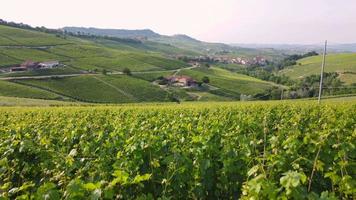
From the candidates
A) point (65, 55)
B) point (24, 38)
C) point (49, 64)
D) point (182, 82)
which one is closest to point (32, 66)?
point (49, 64)

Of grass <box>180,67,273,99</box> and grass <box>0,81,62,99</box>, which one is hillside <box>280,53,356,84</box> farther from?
grass <box>0,81,62,99</box>

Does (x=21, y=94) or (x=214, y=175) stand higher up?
(x=214, y=175)

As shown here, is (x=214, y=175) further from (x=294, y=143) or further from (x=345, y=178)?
(x=345, y=178)

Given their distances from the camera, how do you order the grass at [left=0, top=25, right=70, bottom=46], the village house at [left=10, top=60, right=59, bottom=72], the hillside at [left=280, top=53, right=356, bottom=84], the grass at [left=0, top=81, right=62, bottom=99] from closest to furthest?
1. the grass at [left=0, top=81, right=62, bottom=99]
2. the village house at [left=10, top=60, right=59, bottom=72]
3. the hillside at [left=280, top=53, right=356, bottom=84]
4. the grass at [left=0, top=25, right=70, bottom=46]

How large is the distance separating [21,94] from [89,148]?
78585mm

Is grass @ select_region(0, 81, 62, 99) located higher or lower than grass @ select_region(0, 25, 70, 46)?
lower

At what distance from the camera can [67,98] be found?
84188 millimetres

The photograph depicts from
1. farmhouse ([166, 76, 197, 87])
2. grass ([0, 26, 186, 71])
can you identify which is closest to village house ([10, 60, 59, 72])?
Answer: grass ([0, 26, 186, 71])

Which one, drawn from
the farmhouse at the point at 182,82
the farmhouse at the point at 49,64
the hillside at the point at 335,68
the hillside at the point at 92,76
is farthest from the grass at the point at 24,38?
the hillside at the point at 335,68

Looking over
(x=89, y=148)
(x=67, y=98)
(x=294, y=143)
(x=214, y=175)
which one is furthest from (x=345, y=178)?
(x=67, y=98)

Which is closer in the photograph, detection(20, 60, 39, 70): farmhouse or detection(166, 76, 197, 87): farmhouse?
detection(20, 60, 39, 70): farmhouse

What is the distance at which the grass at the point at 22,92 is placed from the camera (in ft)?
264

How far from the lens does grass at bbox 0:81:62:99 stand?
264 ft

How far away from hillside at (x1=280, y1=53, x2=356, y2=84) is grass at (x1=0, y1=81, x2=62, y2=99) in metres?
76.2
